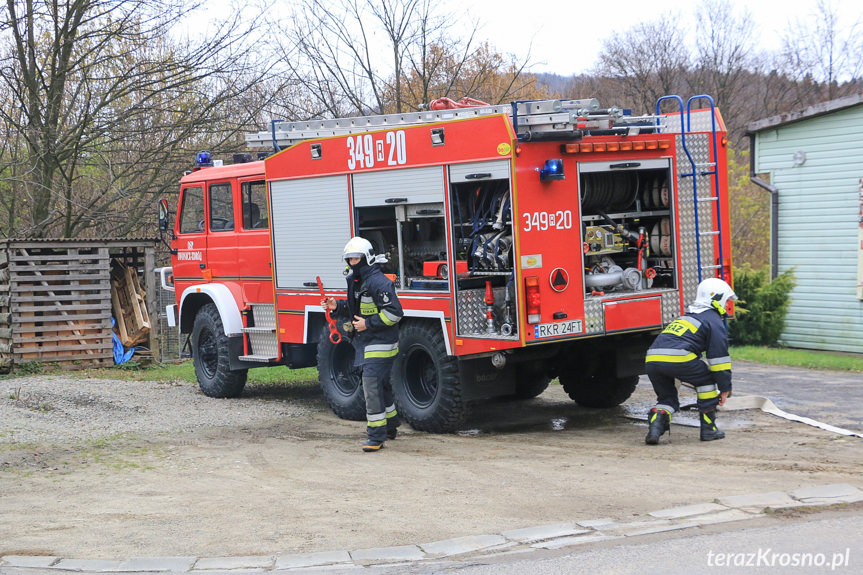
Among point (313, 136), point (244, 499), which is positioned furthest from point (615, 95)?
point (244, 499)

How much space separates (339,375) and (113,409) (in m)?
2.85

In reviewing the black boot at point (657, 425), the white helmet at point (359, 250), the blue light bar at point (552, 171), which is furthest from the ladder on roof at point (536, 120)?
the black boot at point (657, 425)

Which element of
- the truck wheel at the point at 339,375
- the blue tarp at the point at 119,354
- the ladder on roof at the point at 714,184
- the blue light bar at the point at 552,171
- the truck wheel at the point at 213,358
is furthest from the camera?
the blue tarp at the point at 119,354

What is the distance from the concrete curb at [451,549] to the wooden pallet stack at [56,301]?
10.3 m

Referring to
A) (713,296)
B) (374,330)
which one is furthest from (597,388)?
(374,330)

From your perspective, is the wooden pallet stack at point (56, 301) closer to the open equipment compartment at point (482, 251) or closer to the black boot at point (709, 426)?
the open equipment compartment at point (482, 251)

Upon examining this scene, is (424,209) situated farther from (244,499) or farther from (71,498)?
(71,498)

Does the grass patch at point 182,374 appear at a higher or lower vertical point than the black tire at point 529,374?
lower

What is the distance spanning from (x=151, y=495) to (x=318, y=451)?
192 centimetres

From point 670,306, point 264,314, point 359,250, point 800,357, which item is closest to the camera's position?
point 359,250

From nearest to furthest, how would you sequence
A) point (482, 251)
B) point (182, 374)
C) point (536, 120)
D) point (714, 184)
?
point (536, 120), point (482, 251), point (714, 184), point (182, 374)

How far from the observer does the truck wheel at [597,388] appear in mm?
10328

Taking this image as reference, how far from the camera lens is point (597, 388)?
10.5 metres

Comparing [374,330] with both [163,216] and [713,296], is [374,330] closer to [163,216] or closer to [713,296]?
[713,296]
